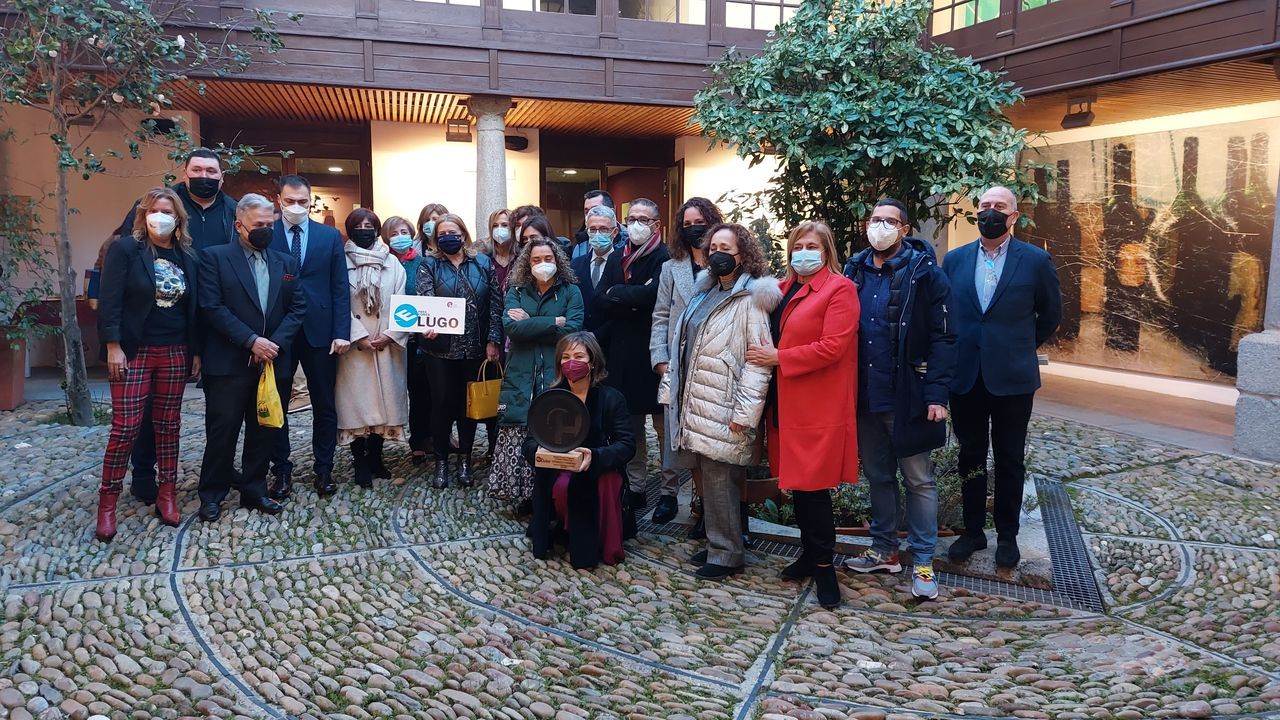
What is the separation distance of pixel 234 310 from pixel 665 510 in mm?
2918

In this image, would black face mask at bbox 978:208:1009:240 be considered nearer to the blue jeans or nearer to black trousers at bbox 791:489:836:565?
the blue jeans

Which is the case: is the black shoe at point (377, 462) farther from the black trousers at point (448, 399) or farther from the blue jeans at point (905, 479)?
the blue jeans at point (905, 479)

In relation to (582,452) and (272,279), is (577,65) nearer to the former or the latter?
(272,279)

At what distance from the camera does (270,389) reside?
5.21 m

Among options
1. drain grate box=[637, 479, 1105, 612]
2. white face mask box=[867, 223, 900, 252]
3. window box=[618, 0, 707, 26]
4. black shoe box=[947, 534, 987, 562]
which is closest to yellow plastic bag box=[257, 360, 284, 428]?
drain grate box=[637, 479, 1105, 612]

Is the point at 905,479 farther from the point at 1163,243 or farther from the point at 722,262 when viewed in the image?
the point at 1163,243

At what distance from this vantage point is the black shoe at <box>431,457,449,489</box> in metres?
6.09

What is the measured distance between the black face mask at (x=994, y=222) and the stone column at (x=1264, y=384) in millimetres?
4376

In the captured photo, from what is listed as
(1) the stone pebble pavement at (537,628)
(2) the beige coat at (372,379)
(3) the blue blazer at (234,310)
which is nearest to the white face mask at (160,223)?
(3) the blue blazer at (234,310)

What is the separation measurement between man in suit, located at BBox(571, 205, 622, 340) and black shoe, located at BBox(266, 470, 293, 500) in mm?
2220

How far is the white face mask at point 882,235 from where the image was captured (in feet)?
14.1

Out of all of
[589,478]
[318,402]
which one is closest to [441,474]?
[318,402]

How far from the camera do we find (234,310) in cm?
514

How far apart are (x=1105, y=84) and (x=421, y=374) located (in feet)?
25.7
